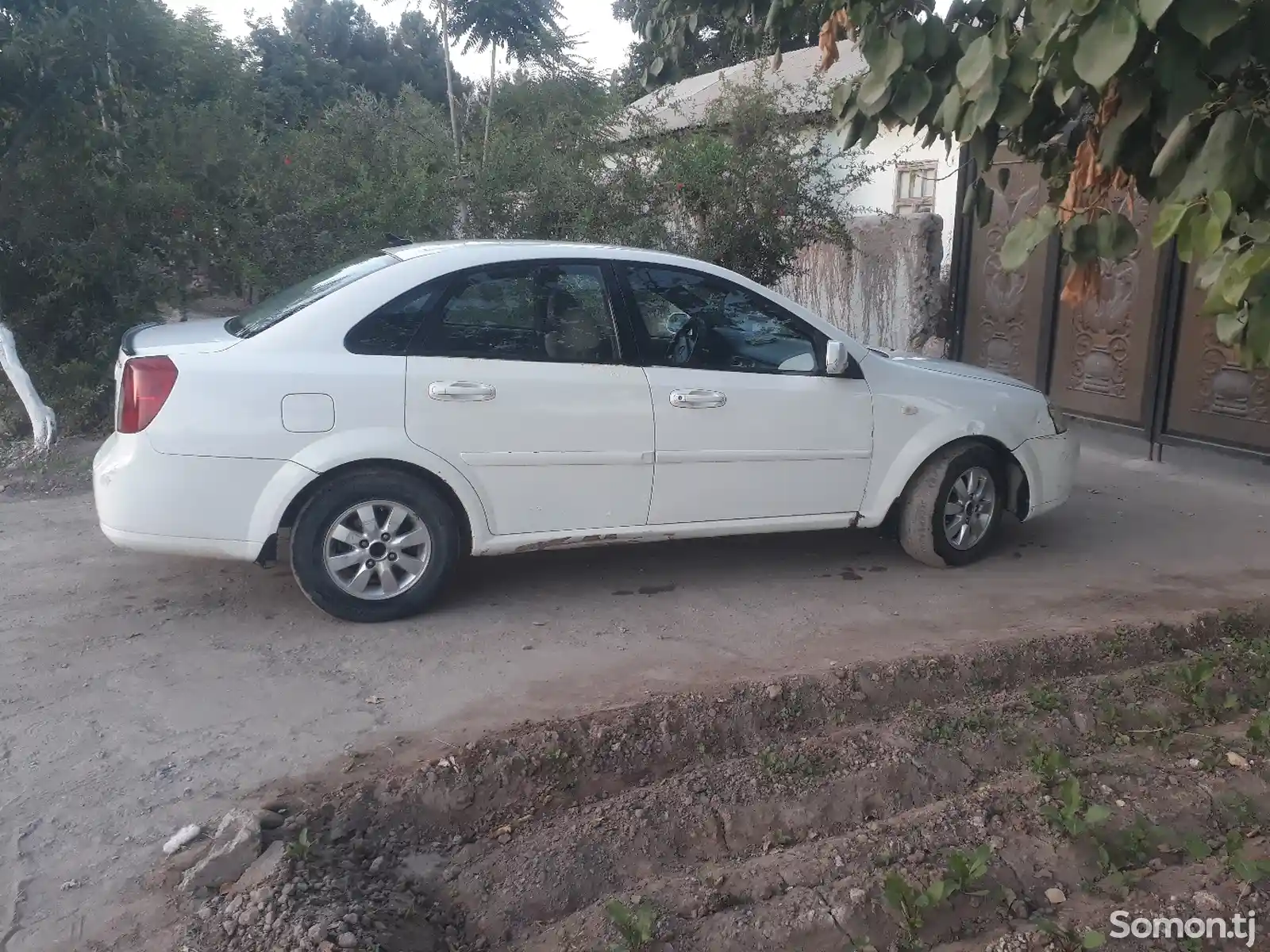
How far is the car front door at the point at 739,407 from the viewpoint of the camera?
206 inches

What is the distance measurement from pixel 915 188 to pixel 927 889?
1298 centimetres

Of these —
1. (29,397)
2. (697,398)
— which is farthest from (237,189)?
(697,398)

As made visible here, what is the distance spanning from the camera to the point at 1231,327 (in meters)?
2.54

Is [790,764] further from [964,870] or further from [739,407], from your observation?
[739,407]

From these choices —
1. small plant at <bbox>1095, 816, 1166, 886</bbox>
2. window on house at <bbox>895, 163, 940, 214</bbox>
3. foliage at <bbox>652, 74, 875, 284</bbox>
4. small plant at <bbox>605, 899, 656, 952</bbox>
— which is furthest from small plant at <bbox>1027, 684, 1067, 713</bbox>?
window on house at <bbox>895, 163, 940, 214</bbox>

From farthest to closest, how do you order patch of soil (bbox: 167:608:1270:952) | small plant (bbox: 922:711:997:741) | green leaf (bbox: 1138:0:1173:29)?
small plant (bbox: 922:711:997:741), patch of soil (bbox: 167:608:1270:952), green leaf (bbox: 1138:0:1173:29)

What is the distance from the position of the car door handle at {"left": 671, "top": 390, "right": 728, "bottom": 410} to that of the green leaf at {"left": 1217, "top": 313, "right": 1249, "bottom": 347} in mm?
2841

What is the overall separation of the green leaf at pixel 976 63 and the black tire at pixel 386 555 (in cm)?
294

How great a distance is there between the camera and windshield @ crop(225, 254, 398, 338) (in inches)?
194

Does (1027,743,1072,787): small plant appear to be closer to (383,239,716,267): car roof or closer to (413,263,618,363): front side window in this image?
(413,263,618,363): front side window

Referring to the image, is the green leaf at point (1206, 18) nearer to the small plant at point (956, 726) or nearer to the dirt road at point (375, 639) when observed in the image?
the small plant at point (956, 726)

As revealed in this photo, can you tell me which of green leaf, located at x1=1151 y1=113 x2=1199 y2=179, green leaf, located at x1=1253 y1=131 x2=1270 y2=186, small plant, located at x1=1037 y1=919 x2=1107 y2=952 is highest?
green leaf, located at x1=1151 y1=113 x2=1199 y2=179

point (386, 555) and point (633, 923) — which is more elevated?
point (386, 555)

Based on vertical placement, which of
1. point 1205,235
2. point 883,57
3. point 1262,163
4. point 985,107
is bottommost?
point 1205,235
